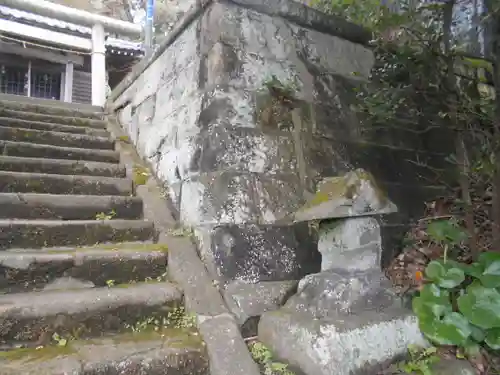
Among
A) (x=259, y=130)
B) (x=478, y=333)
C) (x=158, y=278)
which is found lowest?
(x=478, y=333)

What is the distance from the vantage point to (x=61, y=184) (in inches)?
107

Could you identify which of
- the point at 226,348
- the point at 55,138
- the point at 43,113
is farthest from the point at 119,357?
the point at 43,113

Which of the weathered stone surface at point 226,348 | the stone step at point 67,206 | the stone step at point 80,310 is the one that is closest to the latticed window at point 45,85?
the stone step at point 67,206

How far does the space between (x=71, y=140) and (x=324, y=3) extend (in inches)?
120

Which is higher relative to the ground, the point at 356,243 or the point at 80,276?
the point at 356,243

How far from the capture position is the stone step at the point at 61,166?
282 centimetres

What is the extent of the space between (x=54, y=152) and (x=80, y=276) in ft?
5.20

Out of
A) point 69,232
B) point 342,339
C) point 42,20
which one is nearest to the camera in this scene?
point 342,339

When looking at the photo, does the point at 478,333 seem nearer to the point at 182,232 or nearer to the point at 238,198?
the point at 238,198

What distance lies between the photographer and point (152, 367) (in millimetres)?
1579

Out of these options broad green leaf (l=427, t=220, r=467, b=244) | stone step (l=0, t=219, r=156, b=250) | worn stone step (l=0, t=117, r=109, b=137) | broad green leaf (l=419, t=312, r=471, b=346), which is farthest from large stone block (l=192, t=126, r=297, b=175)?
worn stone step (l=0, t=117, r=109, b=137)

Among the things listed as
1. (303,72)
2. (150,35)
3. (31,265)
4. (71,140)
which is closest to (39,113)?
(71,140)

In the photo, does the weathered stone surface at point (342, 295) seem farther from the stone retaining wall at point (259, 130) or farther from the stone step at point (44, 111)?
the stone step at point (44, 111)

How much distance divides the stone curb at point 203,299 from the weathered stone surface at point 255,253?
0.30 ft
